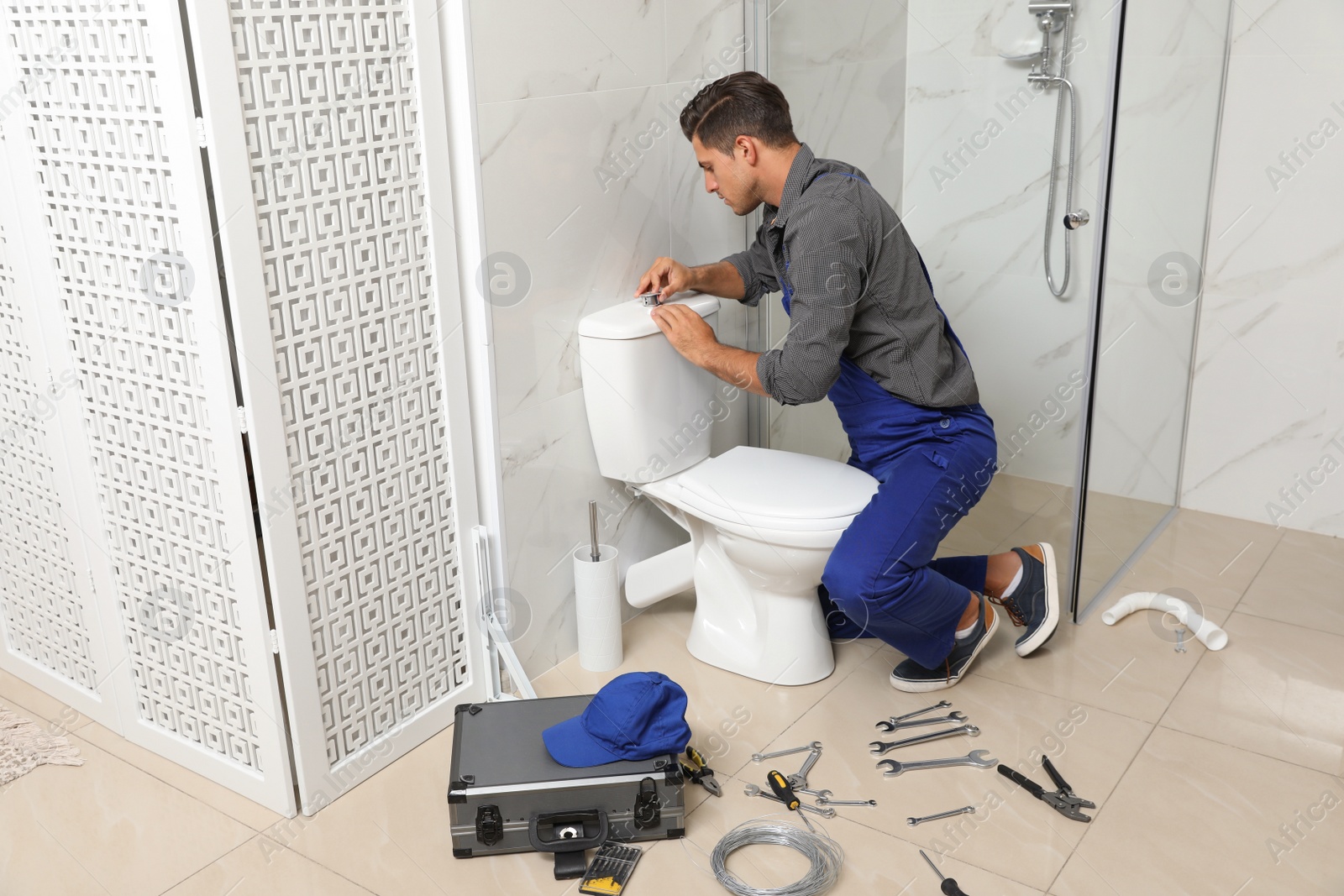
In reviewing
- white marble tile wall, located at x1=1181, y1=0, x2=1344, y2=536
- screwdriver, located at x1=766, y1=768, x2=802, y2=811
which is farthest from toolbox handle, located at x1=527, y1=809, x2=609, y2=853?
→ white marble tile wall, located at x1=1181, y1=0, x2=1344, y2=536

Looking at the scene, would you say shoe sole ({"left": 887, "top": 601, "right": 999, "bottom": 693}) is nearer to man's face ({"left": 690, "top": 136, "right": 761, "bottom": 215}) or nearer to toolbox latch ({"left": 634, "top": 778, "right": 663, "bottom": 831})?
toolbox latch ({"left": 634, "top": 778, "right": 663, "bottom": 831})

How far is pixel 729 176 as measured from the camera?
81.9 inches

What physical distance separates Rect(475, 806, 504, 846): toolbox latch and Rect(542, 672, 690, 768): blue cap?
5.1 inches

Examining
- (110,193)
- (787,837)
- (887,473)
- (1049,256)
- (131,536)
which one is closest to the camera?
(110,193)

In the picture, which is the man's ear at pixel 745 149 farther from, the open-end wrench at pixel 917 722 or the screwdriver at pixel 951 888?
the screwdriver at pixel 951 888

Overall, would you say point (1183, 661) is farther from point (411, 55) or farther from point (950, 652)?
point (411, 55)

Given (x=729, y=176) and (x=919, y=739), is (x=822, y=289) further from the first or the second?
(x=919, y=739)

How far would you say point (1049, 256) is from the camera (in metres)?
2.29

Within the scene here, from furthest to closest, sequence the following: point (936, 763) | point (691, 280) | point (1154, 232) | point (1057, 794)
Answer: point (1154, 232) → point (691, 280) → point (936, 763) → point (1057, 794)

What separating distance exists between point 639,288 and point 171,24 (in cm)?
104

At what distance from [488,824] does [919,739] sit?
795 millimetres

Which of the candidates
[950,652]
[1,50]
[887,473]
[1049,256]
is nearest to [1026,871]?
[950,652]

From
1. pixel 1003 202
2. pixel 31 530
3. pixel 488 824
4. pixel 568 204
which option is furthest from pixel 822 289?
pixel 31 530

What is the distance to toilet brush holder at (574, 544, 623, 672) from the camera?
2217 mm
